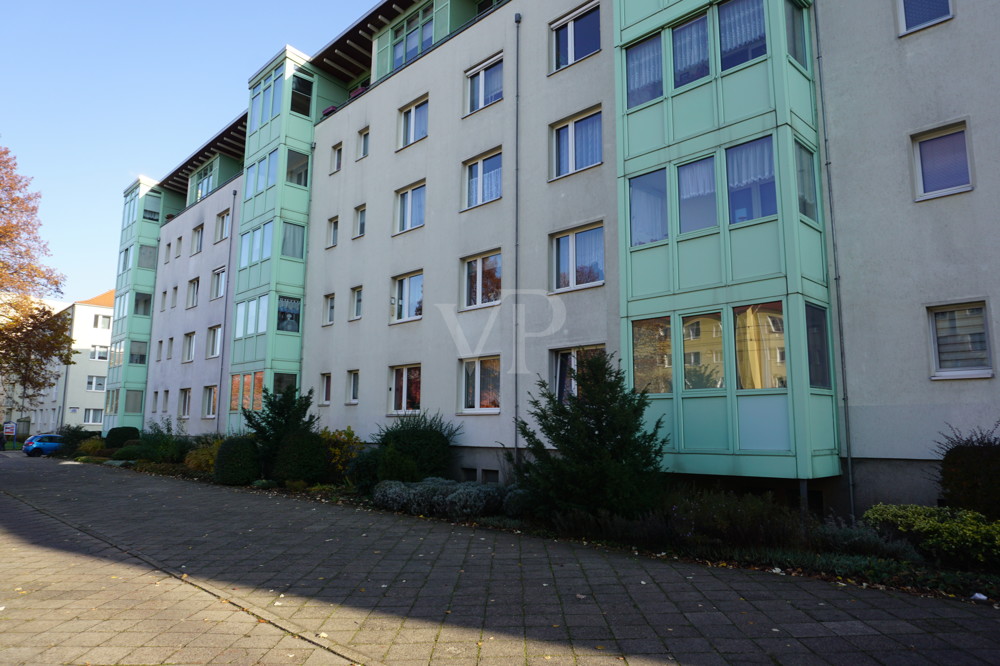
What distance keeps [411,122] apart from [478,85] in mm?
3001

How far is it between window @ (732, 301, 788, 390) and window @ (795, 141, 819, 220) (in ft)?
5.73

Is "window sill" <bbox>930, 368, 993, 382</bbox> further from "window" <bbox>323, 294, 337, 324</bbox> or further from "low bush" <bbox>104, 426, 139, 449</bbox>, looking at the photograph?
"low bush" <bbox>104, 426, 139, 449</bbox>

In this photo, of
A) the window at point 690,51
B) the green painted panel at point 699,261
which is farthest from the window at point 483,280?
the window at point 690,51

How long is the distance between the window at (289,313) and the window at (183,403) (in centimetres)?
980

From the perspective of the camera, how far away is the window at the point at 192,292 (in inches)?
1227

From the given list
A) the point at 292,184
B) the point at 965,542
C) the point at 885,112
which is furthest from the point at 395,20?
the point at 965,542

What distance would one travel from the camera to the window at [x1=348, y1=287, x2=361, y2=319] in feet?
68.8

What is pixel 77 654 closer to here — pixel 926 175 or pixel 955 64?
pixel 926 175

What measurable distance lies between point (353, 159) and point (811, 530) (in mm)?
18017

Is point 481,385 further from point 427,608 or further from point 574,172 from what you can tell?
point 427,608

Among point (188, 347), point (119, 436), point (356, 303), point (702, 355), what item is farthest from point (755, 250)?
point (119, 436)

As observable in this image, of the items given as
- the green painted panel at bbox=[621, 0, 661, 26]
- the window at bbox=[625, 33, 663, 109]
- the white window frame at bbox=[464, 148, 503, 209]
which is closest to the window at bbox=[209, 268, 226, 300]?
the white window frame at bbox=[464, 148, 503, 209]

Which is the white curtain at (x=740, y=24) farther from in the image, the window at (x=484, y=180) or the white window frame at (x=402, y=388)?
the white window frame at (x=402, y=388)

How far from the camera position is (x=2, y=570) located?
7.80 metres
